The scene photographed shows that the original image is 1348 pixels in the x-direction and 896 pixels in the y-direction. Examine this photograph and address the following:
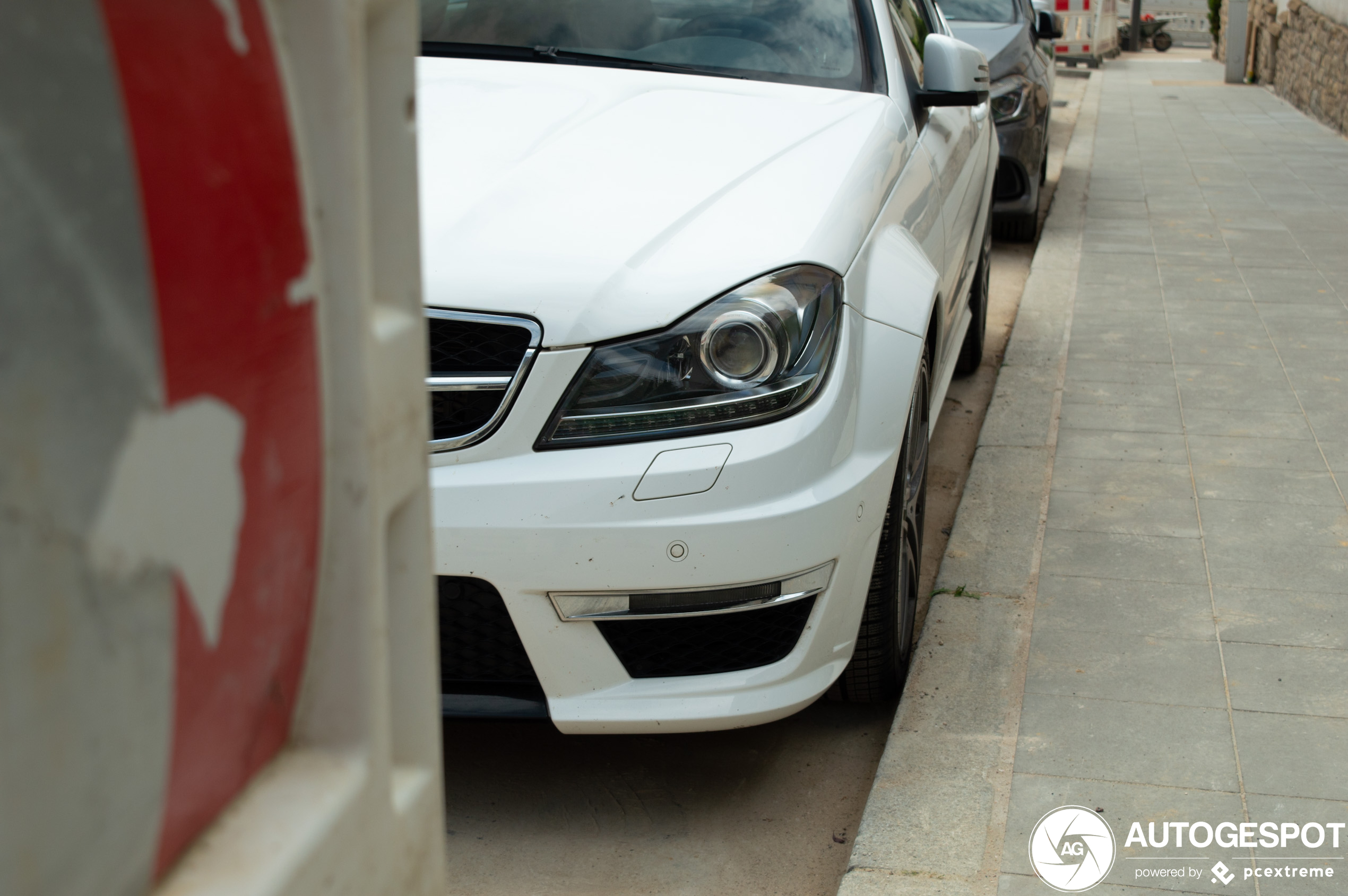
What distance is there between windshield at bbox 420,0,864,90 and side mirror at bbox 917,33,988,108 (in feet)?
0.85

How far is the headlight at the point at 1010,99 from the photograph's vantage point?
775cm

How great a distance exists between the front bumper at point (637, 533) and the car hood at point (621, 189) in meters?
0.17

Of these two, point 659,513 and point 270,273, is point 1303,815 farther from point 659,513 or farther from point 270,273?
point 270,273

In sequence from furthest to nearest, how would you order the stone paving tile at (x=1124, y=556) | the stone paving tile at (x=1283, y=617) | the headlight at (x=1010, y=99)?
the headlight at (x=1010, y=99) → the stone paving tile at (x=1124, y=556) → the stone paving tile at (x=1283, y=617)

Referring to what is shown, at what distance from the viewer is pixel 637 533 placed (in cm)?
222

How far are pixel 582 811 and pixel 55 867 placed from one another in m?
2.10

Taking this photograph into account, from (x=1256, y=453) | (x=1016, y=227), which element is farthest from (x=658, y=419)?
(x=1016, y=227)

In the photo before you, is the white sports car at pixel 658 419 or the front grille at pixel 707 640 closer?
the white sports car at pixel 658 419

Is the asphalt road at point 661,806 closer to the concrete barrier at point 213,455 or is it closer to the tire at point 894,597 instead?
the tire at point 894,597

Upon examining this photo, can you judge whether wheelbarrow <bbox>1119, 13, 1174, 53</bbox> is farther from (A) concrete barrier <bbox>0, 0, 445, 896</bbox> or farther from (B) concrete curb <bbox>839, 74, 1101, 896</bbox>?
(A) concrete barrier <bbox>0, 0, 445, 896</bbox>

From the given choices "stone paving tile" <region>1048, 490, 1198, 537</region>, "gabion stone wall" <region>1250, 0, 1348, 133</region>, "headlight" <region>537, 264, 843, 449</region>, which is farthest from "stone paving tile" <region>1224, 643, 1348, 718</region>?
"gabion stone wall" <region>1250, 0, 1348, 133</region>

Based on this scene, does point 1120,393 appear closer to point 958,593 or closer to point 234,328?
point 958,593

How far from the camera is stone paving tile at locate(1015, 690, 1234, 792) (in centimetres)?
253

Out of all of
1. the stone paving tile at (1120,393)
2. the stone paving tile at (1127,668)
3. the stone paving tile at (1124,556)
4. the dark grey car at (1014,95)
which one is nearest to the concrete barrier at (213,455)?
the stone paving tile at (1127,668)
